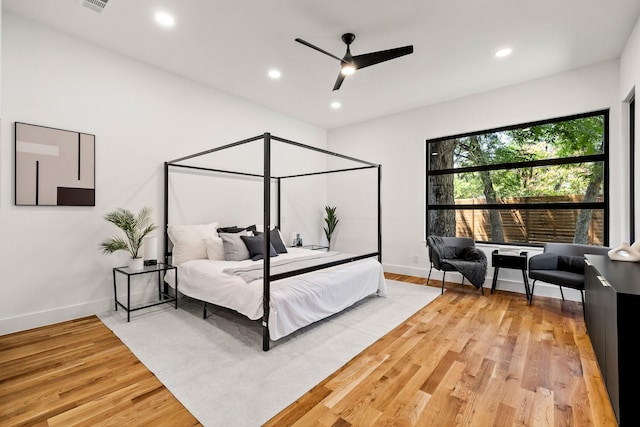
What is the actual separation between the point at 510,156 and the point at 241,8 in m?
4.15

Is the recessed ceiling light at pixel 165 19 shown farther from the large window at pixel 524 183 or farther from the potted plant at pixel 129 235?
the large window at pixel 524 183

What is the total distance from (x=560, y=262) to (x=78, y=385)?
492 cm

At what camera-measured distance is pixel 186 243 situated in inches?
148

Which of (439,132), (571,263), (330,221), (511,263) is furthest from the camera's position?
(330,221)

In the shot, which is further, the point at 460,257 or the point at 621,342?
the point at 460,257

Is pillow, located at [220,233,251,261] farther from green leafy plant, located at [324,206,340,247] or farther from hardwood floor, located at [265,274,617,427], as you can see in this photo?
green leafy plant, located at [324,206,340,247]

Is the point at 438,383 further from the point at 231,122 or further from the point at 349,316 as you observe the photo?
the point at 231,122

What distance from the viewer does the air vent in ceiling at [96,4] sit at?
261 cm

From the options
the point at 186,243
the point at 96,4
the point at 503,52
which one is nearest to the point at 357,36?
the point at 503,52

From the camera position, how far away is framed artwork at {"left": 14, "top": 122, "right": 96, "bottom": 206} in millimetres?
2869

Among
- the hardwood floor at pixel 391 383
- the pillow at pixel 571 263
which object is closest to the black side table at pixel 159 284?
the hardwood floor at pixel 391 383

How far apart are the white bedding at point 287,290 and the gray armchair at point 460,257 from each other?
1.10 m

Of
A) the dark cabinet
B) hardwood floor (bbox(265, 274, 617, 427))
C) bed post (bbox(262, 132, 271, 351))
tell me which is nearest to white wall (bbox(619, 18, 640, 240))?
hardwood floor (bbox(265, 274, 617, 427))

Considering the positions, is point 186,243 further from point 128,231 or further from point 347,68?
point 347,68
